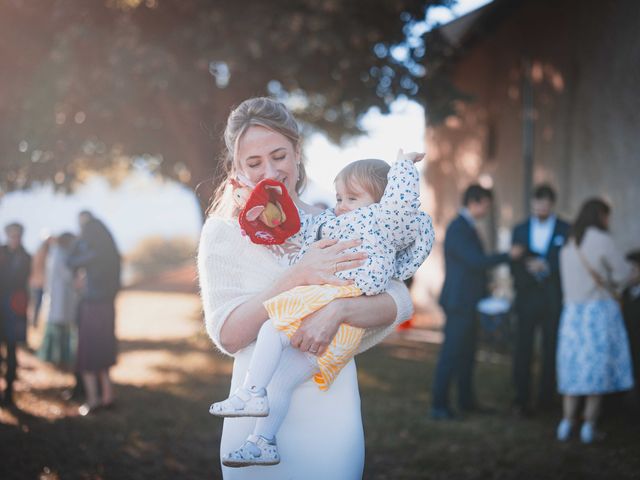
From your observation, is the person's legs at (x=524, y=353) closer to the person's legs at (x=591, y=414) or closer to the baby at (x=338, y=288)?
the person's legs at (x=591, y=414)

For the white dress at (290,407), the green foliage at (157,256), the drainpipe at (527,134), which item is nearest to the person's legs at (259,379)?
the white dress at (290,407)

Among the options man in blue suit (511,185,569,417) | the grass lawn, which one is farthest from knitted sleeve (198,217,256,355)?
man in blue suit (511,185,569,417)

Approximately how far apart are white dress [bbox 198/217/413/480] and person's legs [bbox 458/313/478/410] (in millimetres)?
5048

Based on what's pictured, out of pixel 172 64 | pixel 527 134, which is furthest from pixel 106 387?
pixel 527 134

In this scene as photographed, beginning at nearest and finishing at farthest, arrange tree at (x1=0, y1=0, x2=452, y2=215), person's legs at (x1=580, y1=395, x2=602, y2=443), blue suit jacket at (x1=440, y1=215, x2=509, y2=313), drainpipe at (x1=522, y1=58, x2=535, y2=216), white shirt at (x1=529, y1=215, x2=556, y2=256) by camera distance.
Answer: person's legs at (x1=580, y1=395, x2=602, y2=443) < blue suit jacket at (x1=440, y1=215, x2=509, y2=313) < white shirt at (x1=529, y1=215, x2=556, y2=256) < tree at (x1=0, y1=0, x2=452, y2=215) < drainpipe at (x1=522, y1=58, x2=535, y2=216)

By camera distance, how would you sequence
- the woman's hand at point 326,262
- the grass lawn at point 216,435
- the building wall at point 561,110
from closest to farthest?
the woman's hand at point 326,262 < the grass lawn at point 216,435 < the building wall at point 561,110

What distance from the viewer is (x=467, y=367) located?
7.59 metres

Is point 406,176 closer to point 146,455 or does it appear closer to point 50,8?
point 146,455

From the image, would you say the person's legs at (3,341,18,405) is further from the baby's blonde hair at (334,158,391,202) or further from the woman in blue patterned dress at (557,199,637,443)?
the baby's blonde hair at (334,158,391,202)

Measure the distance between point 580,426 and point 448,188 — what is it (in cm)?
1235

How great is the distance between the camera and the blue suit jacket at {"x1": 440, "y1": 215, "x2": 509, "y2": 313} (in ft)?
23.7

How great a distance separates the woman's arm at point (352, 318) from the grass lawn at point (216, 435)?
3.46 m

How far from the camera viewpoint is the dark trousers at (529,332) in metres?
7.42

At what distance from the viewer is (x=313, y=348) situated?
2.42 metres
